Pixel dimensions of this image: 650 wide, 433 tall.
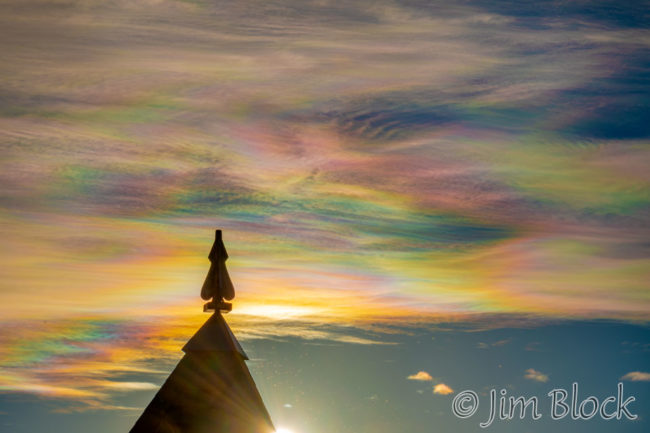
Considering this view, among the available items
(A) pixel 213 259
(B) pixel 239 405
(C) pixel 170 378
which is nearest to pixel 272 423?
(B) pixel 239 405

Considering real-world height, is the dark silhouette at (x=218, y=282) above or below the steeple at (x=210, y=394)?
above

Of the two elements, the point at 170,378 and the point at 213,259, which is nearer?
the point at 170,378

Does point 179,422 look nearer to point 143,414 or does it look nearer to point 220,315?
point 143,414

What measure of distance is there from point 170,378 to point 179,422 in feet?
2.95

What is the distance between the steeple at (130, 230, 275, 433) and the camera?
1855cm

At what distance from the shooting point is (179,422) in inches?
731

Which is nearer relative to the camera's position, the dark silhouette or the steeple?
the steeple

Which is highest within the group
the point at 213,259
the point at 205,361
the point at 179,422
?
the point at 213,259

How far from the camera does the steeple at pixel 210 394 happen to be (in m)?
18.5

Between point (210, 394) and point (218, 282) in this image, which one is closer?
point (210, 394)

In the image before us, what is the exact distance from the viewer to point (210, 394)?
1892cm

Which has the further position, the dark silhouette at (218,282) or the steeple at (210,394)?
the dark silhouette at (218,282)

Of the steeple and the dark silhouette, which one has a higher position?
the dark silhouette

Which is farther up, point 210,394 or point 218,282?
point 218,282
